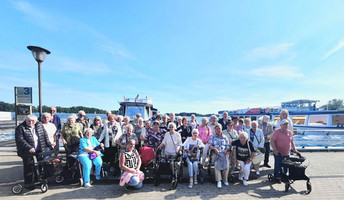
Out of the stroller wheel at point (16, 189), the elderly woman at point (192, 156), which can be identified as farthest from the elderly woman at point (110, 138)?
the elderly woman at point (192, 156)

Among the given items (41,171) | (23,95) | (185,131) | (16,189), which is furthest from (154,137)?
(23,95)

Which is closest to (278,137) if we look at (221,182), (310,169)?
(221,182)

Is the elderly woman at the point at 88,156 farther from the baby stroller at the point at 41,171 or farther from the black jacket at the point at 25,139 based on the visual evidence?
the black jacket at the point at 25,139

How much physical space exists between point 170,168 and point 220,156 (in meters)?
1.41

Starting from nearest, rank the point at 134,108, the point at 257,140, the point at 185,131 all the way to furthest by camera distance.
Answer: the point at 257,140, the point at 185,131, the point at 134,108

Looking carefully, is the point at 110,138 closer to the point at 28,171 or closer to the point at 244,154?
the point at 28,171

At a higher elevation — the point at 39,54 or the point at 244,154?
the point at 39,54

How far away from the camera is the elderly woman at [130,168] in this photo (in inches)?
127

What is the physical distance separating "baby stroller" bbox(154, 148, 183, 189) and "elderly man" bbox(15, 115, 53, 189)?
289 cm

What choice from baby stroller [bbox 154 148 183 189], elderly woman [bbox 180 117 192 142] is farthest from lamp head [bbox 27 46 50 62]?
elderly woman [bbox 180 117 192 142]

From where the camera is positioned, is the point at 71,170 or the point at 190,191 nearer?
the point at 190,191

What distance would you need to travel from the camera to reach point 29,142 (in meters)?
3.15

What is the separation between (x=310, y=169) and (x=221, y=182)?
3495 millimetres

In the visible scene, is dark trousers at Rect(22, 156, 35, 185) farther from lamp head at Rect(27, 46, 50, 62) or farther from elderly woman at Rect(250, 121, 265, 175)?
elderly woman at Rect(250, 121, 265, 175)
